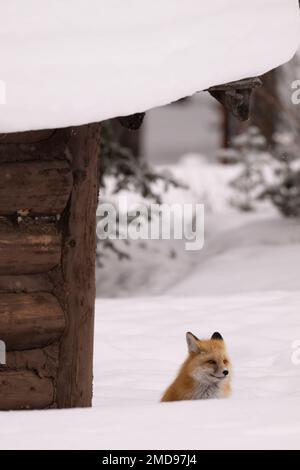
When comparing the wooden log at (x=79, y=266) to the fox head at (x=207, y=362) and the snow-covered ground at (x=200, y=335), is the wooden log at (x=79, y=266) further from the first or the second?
the fox head at (x=207, y=362)

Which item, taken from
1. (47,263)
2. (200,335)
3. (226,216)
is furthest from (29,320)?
(226,216)

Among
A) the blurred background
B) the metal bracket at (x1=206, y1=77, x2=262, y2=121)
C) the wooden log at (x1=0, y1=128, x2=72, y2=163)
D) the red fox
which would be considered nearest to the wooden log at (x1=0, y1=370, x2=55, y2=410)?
the red fox

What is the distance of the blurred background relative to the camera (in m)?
12.5

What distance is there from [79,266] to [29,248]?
318 millimetres

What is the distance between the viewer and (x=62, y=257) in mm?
6273

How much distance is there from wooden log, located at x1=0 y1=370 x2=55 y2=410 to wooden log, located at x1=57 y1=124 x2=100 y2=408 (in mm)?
88

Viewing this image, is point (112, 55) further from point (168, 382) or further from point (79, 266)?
point (168, 382)

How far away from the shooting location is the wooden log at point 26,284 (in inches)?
244

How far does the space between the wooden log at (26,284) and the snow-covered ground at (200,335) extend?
2.51 feet

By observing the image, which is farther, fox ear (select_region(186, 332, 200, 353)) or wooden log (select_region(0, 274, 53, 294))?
fox ear (select_region(186, 332, 200, 353))

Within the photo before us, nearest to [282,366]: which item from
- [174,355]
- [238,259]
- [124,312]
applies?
[174,355]

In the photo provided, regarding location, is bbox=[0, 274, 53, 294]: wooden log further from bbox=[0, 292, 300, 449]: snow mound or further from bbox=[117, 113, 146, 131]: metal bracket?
bbox=[117, 113, 146, 131]: metal bracket

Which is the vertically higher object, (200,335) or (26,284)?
(26,284)

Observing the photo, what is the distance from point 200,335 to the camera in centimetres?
918
